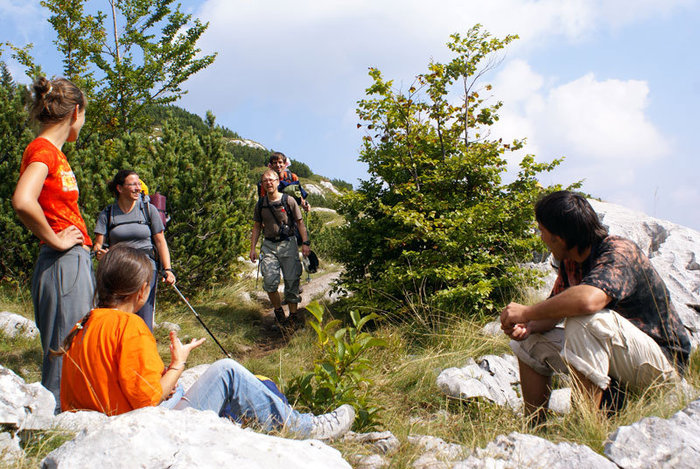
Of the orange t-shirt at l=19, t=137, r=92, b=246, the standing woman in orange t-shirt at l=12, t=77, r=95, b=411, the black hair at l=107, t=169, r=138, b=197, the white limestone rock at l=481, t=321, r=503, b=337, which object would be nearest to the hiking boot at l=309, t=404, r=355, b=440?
the standing woman in orange t-shirt at l=12, t=77, r=95, b=411

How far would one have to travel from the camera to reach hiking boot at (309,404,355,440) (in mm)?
2352

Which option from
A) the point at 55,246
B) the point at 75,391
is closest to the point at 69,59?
the point at 55,246

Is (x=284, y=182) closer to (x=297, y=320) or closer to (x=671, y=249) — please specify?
(x=297, y=320)

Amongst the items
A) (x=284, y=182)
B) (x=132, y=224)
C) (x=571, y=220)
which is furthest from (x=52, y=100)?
(x=284, y=182)

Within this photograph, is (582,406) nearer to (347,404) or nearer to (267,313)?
(347,404)

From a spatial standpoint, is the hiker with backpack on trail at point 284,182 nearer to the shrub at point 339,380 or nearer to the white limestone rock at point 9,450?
the shrub at point 339,380

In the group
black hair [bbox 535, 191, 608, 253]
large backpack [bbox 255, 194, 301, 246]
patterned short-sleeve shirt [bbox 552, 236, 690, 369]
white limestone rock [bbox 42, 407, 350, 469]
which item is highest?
large backpack [bbox 255, 194, 301, 246]

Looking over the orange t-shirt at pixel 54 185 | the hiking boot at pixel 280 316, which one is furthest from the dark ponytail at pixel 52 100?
the hiking boot at pixel 280 316

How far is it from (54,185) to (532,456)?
8.65 ft

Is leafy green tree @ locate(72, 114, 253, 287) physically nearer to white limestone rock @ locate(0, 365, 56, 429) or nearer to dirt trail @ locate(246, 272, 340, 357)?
dirt trail @ locate(246, 272, 340, 357)

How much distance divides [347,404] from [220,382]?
0.72 metres

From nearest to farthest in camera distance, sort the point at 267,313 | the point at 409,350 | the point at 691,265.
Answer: the point at 409,350, the point at 691,265, the point at 267,313

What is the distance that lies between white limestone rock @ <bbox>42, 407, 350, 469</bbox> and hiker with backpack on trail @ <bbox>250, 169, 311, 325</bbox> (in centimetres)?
423

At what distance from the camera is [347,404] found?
2.61m
